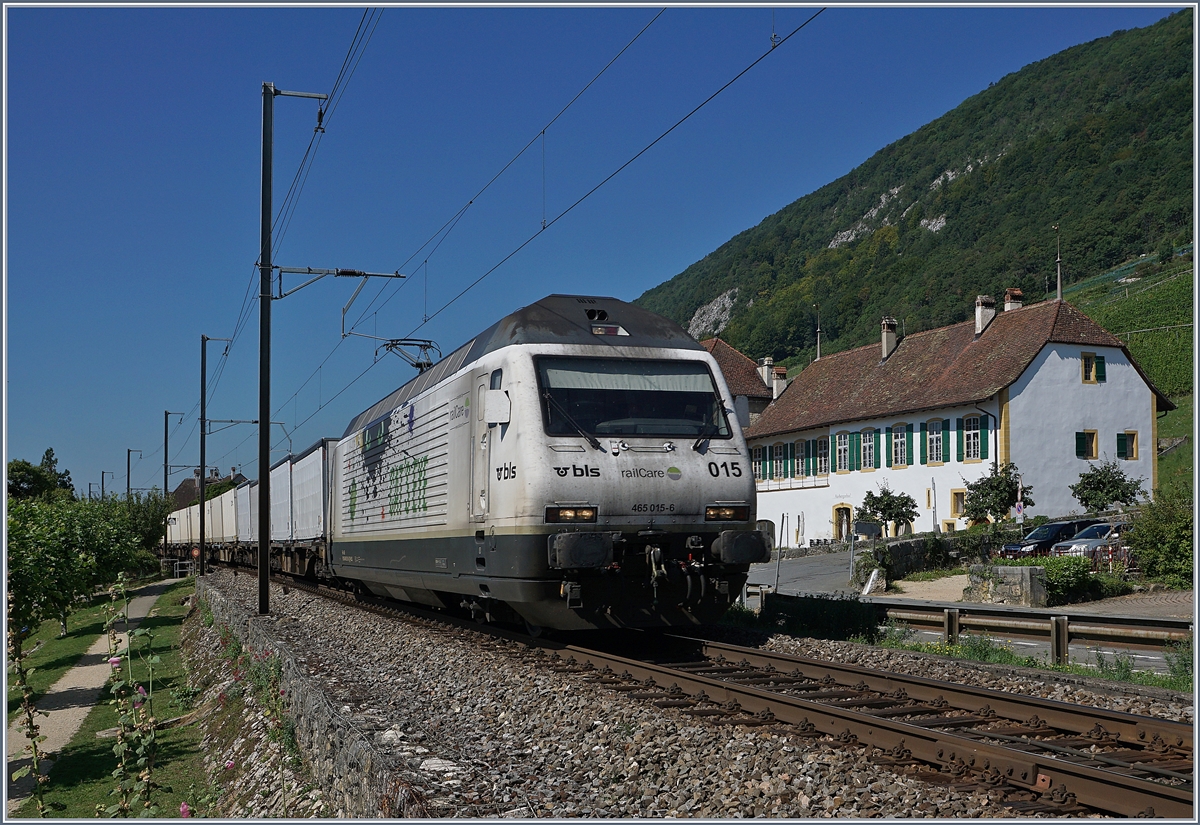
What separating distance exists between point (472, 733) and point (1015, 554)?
26.6 metres

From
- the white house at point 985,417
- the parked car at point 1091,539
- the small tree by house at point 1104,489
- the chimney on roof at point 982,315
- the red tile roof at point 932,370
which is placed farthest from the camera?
the chimney on roof at point 982,315

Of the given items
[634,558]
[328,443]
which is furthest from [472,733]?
[328,443]

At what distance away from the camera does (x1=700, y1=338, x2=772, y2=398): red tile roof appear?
192 feet

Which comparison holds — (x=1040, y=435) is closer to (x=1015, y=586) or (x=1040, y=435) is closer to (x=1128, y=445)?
(x=1128, y=445)

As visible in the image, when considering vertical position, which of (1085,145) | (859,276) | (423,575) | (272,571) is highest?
(1085,145)

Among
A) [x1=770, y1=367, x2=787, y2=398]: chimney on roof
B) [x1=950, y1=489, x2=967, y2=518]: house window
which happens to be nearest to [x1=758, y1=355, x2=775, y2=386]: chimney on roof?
[x1=770, y1=367, x2=787, y2=398]: chimney on roof

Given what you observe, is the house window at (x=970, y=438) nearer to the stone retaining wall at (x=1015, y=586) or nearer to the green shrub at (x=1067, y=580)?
the green shrub at (x=1067, y=580)

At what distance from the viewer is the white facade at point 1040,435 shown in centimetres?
3809

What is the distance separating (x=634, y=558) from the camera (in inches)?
420

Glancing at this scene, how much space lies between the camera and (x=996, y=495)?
1421 inches

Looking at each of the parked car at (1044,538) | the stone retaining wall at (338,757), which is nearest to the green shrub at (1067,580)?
the parked car at (1044,538)

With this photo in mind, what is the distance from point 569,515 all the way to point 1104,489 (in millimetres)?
32329

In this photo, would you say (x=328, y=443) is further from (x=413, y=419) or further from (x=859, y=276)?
(x=859, y=276)

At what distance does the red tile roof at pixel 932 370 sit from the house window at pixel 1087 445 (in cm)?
346
